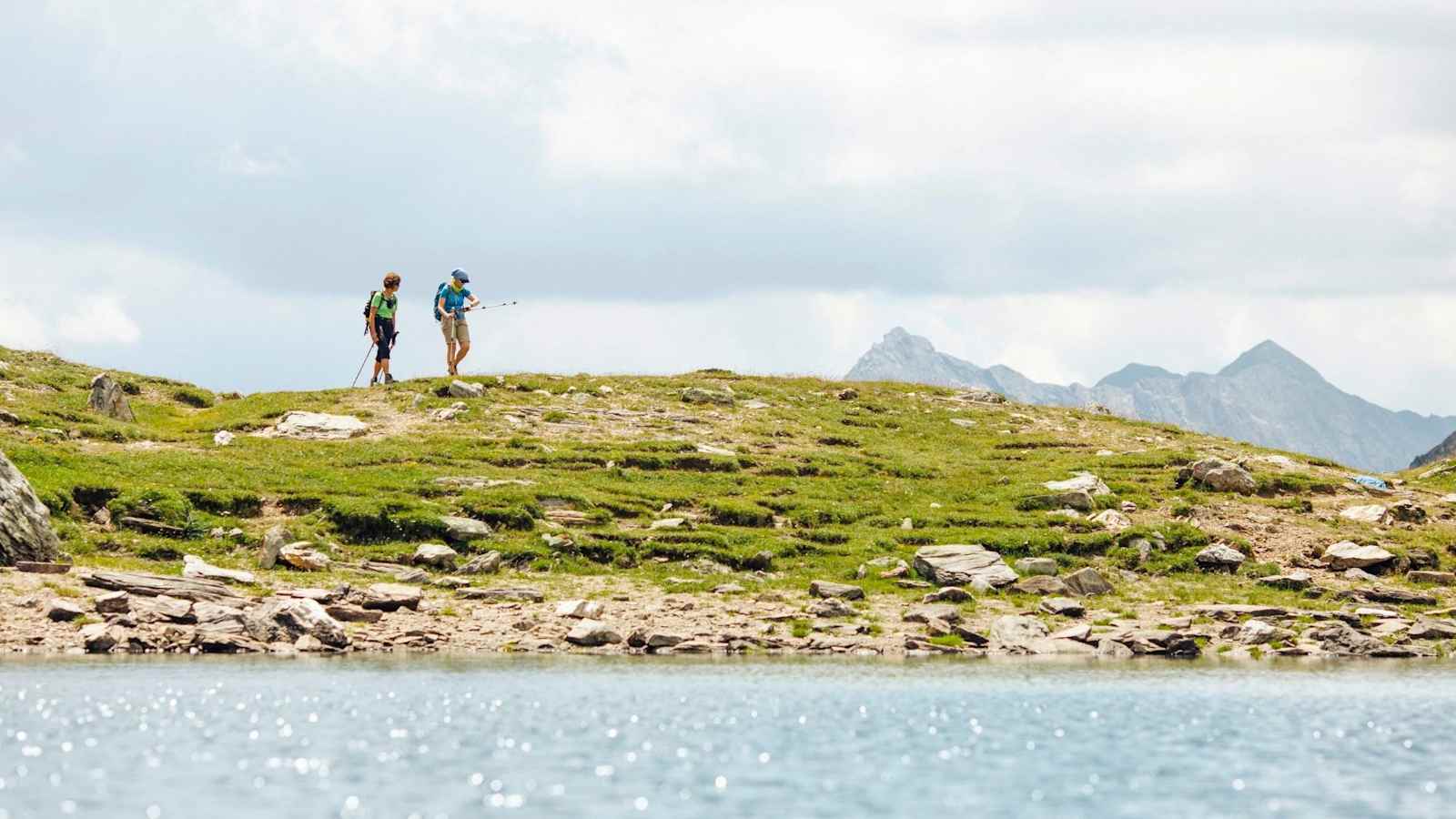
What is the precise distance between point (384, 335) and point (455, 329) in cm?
337

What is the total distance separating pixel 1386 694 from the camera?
2777 cm

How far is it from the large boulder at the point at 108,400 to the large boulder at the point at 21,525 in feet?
72.3

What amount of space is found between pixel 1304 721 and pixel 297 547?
1119 inches

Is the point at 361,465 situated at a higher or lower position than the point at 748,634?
higher

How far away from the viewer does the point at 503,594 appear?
3903 cm

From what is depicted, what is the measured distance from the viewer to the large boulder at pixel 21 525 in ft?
122

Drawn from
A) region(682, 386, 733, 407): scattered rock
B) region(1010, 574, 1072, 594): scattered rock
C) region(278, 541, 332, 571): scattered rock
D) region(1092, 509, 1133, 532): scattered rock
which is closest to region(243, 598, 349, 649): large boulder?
region(278, 541, 332, 571): scattered rock

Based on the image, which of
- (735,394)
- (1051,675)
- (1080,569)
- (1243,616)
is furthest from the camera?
(735,394)

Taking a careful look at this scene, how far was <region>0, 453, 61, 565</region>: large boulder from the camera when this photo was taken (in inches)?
1468

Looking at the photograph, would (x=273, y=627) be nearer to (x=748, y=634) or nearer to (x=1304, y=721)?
(x=748, y=634)

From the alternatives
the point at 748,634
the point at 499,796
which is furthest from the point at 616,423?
the point at 499,796

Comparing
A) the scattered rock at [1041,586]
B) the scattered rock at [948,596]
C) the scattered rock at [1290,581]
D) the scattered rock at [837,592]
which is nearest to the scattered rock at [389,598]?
the scattered rock at [837,592]

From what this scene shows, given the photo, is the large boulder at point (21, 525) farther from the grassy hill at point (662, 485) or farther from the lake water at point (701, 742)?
the lake water at point (701, 742)

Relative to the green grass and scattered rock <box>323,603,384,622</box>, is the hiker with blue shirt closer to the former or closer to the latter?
the green grass
